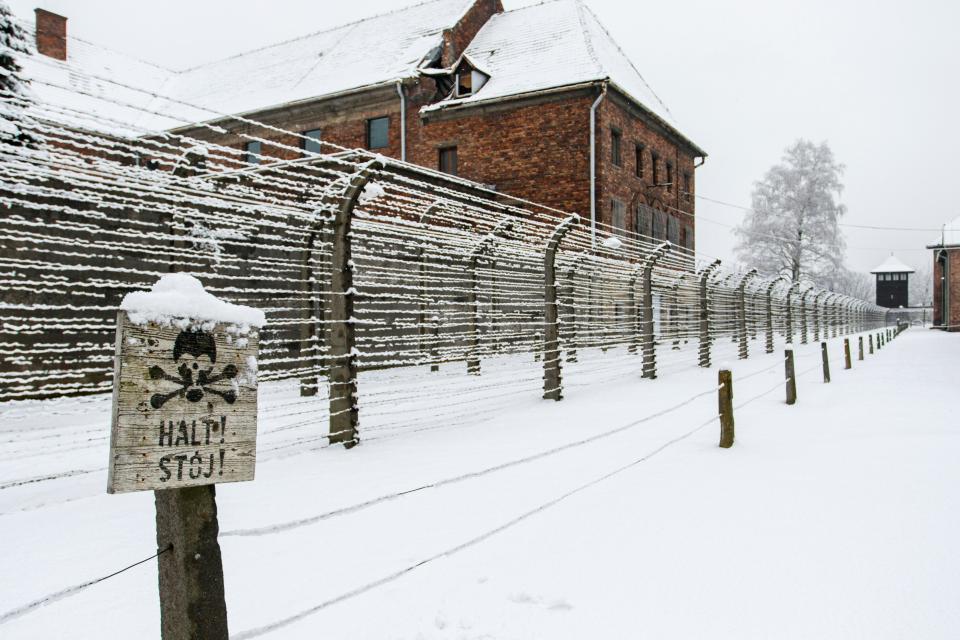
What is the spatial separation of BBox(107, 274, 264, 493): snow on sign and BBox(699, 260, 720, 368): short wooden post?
12666 millimetres

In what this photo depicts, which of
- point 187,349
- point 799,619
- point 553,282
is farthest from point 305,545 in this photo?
point 553,282

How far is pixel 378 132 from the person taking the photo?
22.8m

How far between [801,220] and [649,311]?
31079 mm

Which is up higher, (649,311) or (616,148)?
(616,148)

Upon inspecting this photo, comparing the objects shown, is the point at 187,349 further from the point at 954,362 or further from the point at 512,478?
the point at 954,362

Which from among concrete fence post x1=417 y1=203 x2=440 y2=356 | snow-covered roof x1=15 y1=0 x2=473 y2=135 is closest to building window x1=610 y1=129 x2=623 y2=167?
snow-covered roof x1=15 y1=0 x2=473 y2=135

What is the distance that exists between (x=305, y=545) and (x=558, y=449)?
2.55 meters

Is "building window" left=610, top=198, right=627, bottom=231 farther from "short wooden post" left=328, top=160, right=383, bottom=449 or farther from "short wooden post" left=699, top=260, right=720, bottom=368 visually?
"short wooden post" left=328, top=160, right=383, bottom=449

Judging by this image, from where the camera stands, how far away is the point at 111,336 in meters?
7.73

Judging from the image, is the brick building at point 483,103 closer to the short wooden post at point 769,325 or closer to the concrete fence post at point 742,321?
the concrete fence post at point 742,321

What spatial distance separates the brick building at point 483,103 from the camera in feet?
65.3

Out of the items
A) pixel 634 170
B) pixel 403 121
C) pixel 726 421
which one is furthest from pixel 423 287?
pixel 634 170

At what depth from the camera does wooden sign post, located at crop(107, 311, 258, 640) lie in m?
1.65

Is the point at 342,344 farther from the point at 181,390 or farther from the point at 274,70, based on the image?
the point at 274,70
